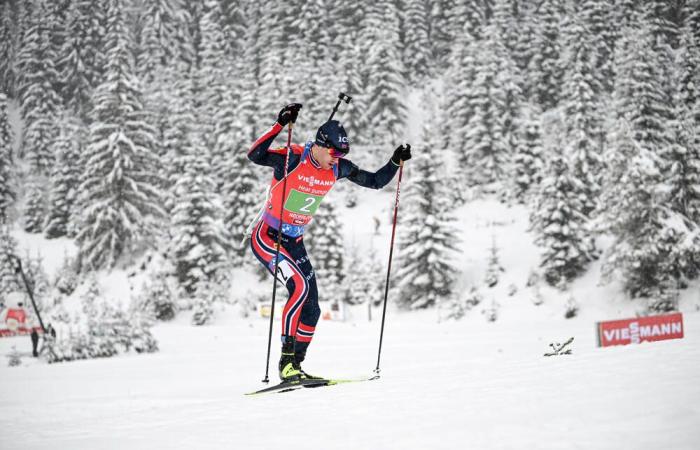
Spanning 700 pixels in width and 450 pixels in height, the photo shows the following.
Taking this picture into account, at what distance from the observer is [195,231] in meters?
23.6

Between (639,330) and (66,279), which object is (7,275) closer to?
(66,279)

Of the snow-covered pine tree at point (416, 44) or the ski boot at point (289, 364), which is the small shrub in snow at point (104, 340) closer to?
the ski boot at point (289, 364)

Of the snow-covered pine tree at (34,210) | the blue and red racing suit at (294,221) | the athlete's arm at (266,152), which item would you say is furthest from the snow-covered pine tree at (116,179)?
the athlete's arm at (266,152)

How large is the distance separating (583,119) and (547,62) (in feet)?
51.5

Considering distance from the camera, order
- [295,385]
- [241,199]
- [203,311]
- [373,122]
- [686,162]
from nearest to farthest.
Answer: [295,385], [686,162], [203,311], [241,199], [373,122]

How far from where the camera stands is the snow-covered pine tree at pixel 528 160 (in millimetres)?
28453

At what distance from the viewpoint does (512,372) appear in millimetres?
4672

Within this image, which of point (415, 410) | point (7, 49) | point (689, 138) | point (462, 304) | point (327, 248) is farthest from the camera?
point (7, 49)

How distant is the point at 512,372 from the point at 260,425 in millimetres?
2524

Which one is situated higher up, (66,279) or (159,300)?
(66,279)

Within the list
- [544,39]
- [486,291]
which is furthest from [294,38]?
[486,291]

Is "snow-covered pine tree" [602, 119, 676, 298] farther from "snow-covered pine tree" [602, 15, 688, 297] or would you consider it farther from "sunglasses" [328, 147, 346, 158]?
"sunglasses" [328, 147, 346, 158]

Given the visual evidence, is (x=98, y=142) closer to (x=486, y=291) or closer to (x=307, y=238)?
(x=307, y=238)

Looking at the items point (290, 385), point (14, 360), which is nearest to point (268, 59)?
point (14, 360)
